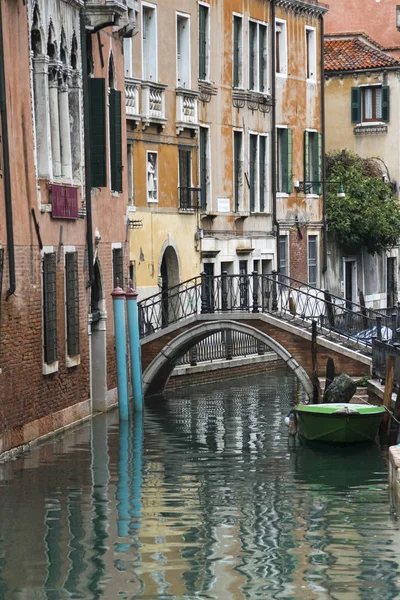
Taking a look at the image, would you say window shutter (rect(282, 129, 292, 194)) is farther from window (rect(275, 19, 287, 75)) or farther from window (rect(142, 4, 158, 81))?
window (rect(142, 4, 158, 81))

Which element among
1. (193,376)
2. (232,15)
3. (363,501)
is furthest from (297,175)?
(363,501)

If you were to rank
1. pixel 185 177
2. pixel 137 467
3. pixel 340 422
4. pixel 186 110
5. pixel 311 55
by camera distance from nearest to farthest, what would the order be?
pixel 137 467, pixel 340 422, pixel 186 110, pixel 185 177, pixel 311 55

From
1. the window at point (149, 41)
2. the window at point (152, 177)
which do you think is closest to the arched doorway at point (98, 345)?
the window at point (152, 177)

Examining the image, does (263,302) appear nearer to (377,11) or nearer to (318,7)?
(318,7)

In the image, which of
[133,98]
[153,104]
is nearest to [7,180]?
[133,98]

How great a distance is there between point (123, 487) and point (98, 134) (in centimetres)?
734

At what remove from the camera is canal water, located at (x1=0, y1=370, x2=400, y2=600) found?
13.8 meters

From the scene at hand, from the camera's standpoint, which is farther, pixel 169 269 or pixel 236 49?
pixel 236 49

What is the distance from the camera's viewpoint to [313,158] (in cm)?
3934

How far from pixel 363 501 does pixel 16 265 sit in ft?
17.6

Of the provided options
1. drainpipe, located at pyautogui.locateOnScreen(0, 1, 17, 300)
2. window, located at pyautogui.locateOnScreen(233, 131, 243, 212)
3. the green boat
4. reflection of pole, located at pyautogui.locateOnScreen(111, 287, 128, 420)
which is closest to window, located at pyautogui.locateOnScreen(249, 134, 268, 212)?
window, located at pyautogui.locateOnScreen(233, 131, 243, 212)

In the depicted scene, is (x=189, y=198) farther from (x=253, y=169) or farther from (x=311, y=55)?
(x=311, y=55)

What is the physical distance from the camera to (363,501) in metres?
18.2

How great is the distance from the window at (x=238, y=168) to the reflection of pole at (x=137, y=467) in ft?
30.9
